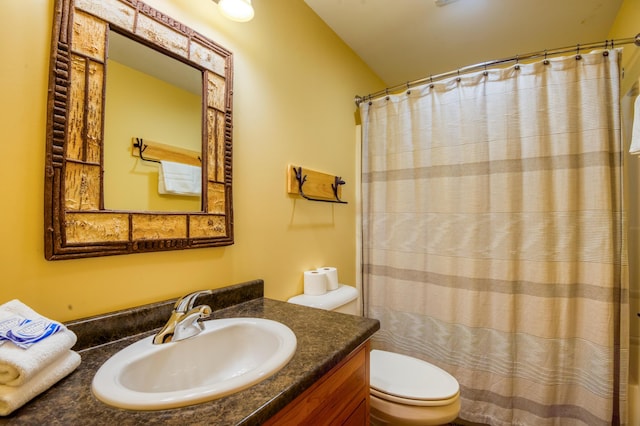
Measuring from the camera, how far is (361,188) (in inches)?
80.7

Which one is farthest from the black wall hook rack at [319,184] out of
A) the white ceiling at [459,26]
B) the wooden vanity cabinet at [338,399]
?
the white ceiling at [459,26]

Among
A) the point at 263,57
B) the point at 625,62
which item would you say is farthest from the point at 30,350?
the point at 625,62

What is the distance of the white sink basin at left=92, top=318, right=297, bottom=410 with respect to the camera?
56 centimetres

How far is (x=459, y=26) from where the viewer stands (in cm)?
183

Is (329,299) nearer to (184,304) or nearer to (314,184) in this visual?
(314,184)

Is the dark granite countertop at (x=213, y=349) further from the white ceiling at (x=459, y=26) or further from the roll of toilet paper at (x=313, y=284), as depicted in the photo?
the white ceiling at (x=459, y=26)

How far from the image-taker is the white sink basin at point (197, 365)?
0.56m

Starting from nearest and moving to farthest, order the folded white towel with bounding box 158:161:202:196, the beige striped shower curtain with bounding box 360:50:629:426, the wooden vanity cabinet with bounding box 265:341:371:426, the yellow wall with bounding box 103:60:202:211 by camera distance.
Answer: the wooden vanity cabinet with bounding box 265:341:371:426
the yellow wall with bounding box 103:60:202:211
the folded white towel with bounding box 158:161:202:196
the beige striped shower curtain with bounding box 360:50:629:426

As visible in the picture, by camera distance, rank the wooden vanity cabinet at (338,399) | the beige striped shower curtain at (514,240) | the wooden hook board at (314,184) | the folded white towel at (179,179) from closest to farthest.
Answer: the wooden vanity cabinet at (338,399) < the folded white towel at (179,179) < the beige striped shower curtain at (514,240) < the wooden hook board at (314,184)

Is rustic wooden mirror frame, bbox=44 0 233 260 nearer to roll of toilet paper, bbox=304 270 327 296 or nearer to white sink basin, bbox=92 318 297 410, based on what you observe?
white sink basin, bbox=92 318 297 410

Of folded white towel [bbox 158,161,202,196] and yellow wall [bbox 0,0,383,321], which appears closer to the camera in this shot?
yellow wall [bbox 0,0,383,321]

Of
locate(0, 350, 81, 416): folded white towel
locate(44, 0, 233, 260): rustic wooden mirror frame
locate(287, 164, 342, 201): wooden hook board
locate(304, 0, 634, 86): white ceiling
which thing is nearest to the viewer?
locate(0, 350, 81, 416): folded white towel

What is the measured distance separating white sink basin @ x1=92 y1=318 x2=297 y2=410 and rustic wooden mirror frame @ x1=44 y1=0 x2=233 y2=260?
31 cm

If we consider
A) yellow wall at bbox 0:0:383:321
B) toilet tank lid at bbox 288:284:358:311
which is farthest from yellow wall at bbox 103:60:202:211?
toilet tank lid at bbox 288:284:358:311
